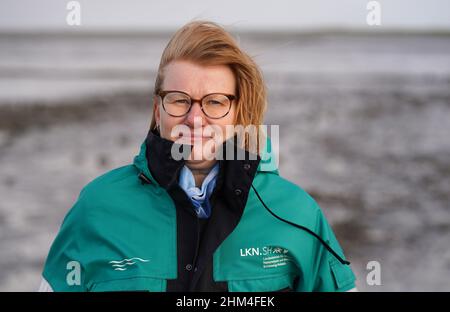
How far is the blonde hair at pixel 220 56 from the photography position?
1496 mm

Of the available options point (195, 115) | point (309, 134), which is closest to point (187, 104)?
point (195, 115)

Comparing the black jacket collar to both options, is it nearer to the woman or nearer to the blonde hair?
the woman

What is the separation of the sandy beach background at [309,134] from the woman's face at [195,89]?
4.11ft

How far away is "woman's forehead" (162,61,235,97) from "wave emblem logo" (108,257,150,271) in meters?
0.46

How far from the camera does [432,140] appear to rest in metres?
4.93

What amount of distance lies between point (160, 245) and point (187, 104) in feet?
1.24

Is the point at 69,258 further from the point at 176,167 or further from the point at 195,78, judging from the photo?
the point at 195,78

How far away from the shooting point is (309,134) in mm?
4809

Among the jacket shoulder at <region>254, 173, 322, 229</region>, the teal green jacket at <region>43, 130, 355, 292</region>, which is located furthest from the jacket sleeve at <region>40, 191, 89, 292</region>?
the jacket shoulder at <region>254, 173, 322, 229</region>

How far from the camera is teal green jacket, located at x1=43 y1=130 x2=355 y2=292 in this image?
148 cm

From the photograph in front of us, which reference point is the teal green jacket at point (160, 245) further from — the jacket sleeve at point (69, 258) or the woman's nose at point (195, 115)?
the woman's nose at point (195, 115)

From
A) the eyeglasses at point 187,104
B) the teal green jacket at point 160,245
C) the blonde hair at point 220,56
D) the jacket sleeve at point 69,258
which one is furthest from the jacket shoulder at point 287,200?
the jacket sleeve at point 69,258

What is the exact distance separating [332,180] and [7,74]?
3683 millimetres

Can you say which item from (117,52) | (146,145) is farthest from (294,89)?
(146,145)
